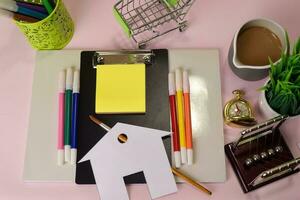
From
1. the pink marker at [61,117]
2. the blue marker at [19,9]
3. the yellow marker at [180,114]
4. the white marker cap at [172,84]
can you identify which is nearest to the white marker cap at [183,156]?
the yellow marker at [180,114]

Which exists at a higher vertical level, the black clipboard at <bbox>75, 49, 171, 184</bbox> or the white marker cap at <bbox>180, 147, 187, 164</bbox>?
the black clipboard at <bbox>75, 49, 171, 184</bbox>

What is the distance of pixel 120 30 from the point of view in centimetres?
72

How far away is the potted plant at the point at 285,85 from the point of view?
553mm

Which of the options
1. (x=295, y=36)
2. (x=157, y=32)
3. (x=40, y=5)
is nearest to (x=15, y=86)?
(x=40, y=5)

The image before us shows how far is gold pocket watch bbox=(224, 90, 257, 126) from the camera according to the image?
0.65 metres

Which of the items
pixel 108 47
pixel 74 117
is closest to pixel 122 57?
pixel 108 47

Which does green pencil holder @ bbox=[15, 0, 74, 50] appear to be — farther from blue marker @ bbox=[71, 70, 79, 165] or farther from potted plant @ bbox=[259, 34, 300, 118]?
potted plant @ bbox=[259, 34, 300, 118]

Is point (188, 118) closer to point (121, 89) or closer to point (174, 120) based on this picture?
point (174, 120)

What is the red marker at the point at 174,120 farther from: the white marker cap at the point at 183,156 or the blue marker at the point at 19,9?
the blue marker at the point at 19,9

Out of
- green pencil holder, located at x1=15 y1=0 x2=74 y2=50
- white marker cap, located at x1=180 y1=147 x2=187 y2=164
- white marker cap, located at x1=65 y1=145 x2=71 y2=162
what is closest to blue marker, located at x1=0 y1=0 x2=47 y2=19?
green pencil holder, located at x1=15 y1=0 x2=74 y2=50

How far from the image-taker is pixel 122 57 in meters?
0.69

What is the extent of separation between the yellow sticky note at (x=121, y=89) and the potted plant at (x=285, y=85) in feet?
0.71

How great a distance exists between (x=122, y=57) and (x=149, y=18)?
0.31 feet

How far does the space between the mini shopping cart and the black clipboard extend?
0.04 meters
